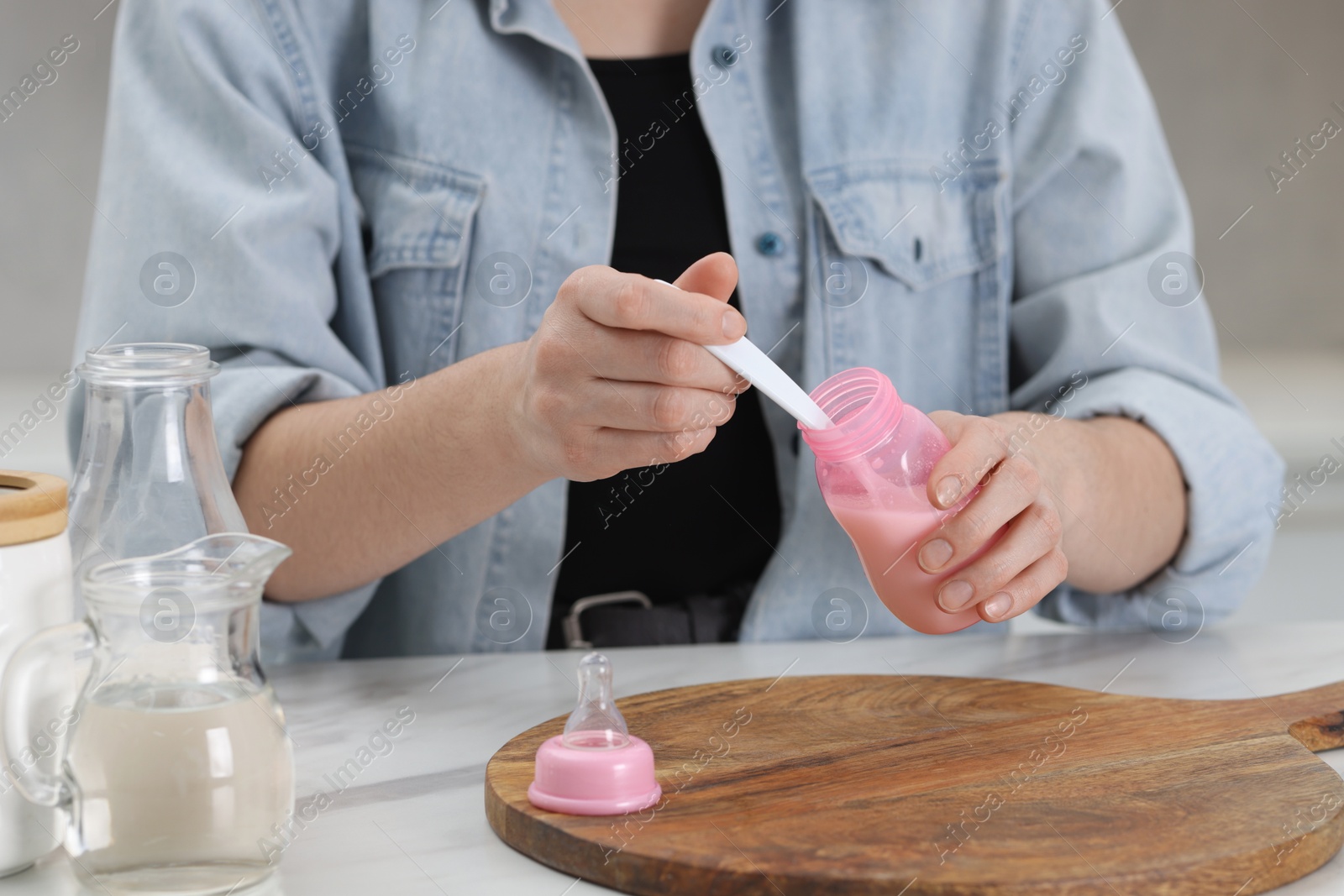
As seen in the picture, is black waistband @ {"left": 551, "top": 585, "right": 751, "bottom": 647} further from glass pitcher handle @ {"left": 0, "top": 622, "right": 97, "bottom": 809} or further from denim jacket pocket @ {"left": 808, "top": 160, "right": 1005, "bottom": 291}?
glass pitcher handle @ {"left": 0, "top": 622, "right": 97, "bottom": 809}

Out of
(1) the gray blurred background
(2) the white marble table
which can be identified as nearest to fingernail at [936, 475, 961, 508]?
(2) the white marble table

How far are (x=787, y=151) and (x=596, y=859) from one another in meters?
0.82

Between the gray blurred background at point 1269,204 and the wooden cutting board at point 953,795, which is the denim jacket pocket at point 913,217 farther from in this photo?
the gray blurred background at point 1269,204

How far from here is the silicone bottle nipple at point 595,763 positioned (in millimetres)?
680

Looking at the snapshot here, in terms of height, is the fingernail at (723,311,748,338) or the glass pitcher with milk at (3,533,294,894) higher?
the fingernail at (723,311,748,338)

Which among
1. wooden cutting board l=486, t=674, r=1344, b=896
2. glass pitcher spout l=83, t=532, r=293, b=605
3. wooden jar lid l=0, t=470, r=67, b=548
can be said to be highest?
wooden jar lid l=0, t=470, r=67, b=548

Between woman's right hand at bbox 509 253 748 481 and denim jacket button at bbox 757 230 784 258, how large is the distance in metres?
0.45

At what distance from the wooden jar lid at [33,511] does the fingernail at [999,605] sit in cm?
57

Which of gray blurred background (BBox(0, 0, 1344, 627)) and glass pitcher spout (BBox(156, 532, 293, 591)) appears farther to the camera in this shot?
gray blurred background (BBox(0, 0, 1344, 627))

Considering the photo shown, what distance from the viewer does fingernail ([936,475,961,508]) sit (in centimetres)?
78

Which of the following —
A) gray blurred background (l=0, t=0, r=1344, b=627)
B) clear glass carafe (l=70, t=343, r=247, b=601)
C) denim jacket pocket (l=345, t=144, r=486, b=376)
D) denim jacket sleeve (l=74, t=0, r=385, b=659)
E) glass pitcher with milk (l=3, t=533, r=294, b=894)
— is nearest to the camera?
glass pitcher with milk (l=3, t=533, r=294, b=894)

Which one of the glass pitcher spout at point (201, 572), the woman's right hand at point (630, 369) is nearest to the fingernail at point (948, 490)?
the woman's right hand at point (630, 369)

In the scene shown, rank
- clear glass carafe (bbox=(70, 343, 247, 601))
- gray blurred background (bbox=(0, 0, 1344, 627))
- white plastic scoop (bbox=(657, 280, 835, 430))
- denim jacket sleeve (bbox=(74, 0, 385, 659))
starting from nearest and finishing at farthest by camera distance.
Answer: clear glass carafe (bbox=(70, 343, 247, 601))
white plastic scoop (bbox=(657, 280, 835, 430))
denim jacket sleeve (bbox=(74, 0, 385, 659))
gray blurred background (bbox=(0, 0, 1344, 627))

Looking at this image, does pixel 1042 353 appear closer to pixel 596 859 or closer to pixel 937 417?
pixel 937 417
